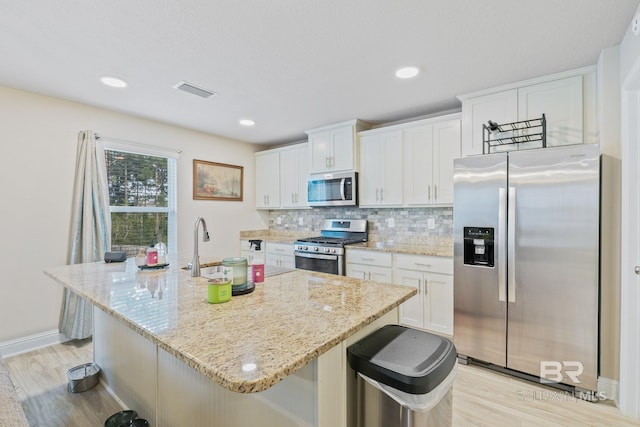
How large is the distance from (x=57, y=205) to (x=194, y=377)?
2.65 metres

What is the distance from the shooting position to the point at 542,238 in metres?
2.21

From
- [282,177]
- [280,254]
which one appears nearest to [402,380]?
[280,254]

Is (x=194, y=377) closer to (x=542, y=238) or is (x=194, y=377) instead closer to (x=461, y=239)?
(x=461, y=239)

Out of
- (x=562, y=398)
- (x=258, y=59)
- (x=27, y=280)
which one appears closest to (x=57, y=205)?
(x=27, y=280)

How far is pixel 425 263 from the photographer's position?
3.01m

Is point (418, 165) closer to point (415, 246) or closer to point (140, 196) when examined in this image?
point (415, 246)

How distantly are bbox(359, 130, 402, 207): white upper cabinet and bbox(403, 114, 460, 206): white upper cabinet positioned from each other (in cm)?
9

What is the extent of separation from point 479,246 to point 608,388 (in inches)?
47.0

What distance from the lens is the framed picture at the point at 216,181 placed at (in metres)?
4.13

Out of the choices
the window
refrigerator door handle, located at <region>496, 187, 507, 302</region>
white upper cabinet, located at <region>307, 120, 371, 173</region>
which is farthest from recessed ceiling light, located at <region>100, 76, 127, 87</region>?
refrigerator door handle, located at <region>496, 187, 507, 302</region>

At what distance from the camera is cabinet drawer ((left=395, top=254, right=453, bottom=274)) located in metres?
2.88

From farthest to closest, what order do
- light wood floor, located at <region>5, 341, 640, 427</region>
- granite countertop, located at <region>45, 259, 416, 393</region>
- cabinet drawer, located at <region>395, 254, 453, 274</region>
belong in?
1. cabinet drawer, located at <region>395, 254, 453, 274</region>
2. light wood floor, located at <region>5, 341, 640, 427</region>
3. granite countertop, located at <region>45, 259, 416, 393</region>

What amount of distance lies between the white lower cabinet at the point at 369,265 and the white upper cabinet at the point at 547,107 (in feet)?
4.34

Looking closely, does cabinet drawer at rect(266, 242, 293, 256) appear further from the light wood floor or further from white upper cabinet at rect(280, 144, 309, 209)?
the light wood floor
